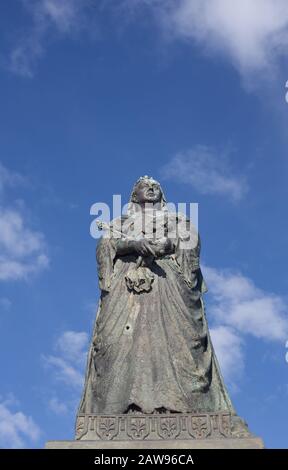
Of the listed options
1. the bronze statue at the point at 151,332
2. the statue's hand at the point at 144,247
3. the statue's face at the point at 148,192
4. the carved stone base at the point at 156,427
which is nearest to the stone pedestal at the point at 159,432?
the carved stone base at the point at 156,427

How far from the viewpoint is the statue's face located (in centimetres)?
1580

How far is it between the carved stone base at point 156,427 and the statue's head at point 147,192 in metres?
5.70

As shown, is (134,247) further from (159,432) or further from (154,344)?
(159,432)

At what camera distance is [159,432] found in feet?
37.4

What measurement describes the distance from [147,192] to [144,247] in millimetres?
2340

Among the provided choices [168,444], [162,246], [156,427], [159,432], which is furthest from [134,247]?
[168,444]

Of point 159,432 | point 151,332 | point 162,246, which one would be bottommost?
point 159,432

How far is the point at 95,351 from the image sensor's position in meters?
13.6
